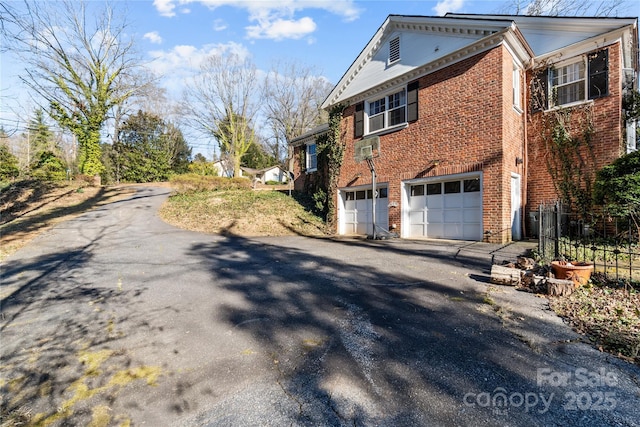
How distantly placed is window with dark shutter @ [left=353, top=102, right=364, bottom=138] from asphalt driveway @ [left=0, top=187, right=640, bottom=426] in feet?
27.9

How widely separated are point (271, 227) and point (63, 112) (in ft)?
61.4

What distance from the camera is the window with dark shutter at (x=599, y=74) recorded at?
8.58 m

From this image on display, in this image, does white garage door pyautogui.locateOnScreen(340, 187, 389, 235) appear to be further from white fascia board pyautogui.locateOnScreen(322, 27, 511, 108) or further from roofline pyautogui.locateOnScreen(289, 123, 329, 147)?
roofline pyautogui.locateOnScreen(289, 123, 329, 147)

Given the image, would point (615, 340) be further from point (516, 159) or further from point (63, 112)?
point (63, 112)

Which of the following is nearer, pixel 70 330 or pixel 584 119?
pixel 70 330

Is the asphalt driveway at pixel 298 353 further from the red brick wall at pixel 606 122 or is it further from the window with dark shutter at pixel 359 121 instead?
the window with dark shutter at pixel 359 121

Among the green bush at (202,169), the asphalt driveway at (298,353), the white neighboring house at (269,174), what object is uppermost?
the white neighboring house at (269,174)

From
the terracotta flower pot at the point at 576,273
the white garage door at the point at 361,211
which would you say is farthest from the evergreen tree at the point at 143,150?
the terracotta flower pot at the point at 576,273

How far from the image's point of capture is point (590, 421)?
6.33 ft

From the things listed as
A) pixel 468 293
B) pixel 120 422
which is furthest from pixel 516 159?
pixel 120 422

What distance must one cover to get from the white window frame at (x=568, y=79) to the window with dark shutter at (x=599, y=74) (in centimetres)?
12

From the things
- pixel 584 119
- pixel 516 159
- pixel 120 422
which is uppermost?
pixel 584 119

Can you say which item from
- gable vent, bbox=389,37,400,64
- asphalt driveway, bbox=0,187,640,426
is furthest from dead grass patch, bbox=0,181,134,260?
gable vent, bbox=389,37,400,64

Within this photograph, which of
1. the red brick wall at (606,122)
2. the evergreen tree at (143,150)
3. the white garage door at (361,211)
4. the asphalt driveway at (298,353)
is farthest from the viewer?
the evergreen tree at (143,150)
